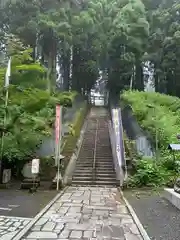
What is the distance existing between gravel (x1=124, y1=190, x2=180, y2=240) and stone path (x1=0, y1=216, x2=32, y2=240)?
7.78 ft

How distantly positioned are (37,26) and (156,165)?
44.2ft

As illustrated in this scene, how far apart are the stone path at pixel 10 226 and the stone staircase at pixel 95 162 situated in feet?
15.3

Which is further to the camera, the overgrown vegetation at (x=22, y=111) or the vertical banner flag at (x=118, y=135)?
the vertical banner flag at (x=118, y=135)

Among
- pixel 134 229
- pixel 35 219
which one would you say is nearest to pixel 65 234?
pixel 35 219

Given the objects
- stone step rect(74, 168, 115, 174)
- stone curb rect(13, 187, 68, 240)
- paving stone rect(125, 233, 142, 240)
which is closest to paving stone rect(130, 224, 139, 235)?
paving stone rect(125, 233, 142, 240)

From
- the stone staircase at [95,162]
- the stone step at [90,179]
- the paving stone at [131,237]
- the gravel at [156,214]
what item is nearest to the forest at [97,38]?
the stone staircase at [95,162]

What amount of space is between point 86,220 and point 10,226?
1529 millimetres

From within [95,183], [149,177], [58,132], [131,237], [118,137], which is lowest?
[131,237]

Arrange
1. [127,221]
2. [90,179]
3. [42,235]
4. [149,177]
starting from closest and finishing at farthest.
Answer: [42,235], [127,221], [149,177], [90,179]

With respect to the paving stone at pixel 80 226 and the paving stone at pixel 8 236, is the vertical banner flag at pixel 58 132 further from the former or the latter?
the paving stone at pixel 8 236

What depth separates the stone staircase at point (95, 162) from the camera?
9.91 meters

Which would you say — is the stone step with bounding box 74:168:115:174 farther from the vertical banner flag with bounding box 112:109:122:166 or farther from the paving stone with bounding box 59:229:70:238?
the paving stone with bounding box 59:229:70:238

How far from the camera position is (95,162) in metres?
11.3

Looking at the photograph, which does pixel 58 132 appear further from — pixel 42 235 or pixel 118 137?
pixel 42 235
